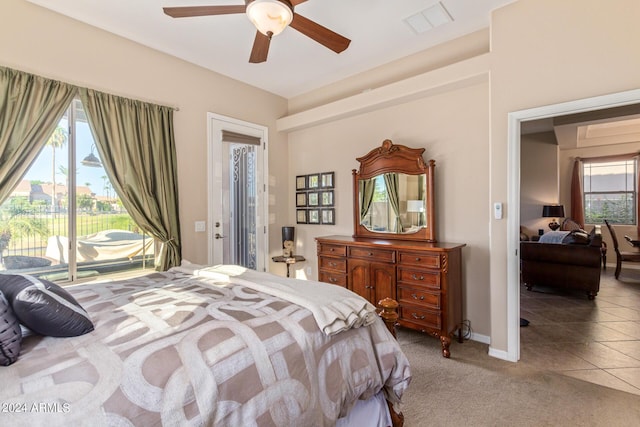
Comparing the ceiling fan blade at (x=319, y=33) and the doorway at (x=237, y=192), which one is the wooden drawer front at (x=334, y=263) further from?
the ceiling fan blade at (x=319, y=33)

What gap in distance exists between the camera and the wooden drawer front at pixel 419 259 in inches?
108

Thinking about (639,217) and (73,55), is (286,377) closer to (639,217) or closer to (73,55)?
(73,55)

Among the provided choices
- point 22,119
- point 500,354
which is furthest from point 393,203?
point 22,119

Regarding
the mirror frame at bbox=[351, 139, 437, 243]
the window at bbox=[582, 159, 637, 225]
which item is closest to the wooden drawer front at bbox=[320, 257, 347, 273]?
the mirror frame at bbox=[351, 139, 437, 243]

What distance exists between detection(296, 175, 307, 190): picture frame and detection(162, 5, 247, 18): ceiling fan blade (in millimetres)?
2617

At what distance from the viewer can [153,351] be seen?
3.55 feet

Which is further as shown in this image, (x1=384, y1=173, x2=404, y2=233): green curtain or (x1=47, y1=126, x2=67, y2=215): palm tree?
(x1=384, y1=173, x2=404, y2=233): green curtain

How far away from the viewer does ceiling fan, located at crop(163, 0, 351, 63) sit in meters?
1.83

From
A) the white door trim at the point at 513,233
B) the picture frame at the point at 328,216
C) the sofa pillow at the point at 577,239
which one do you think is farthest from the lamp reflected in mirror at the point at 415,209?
the sofa pillow at the point at 577,239

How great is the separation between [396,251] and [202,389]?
2.29 metres

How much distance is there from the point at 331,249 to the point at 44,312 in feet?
8.74

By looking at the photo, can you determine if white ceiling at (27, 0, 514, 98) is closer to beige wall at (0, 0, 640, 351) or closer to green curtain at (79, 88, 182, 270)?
beige wall at (0, 0, 640, 351)

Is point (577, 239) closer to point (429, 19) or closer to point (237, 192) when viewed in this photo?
point (429, 19)

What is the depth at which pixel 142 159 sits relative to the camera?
118 inches
